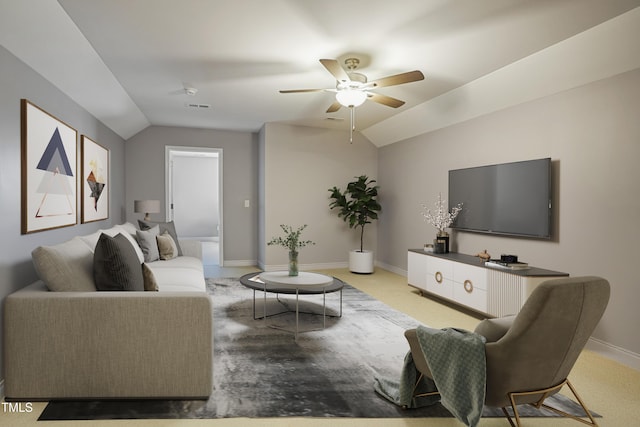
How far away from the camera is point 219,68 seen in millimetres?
3947

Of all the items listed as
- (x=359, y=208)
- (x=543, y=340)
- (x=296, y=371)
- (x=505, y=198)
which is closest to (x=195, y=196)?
(x=359, y=208)

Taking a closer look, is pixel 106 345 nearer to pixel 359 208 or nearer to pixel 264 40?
pixel 264 40

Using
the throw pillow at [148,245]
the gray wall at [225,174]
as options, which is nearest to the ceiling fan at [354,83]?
the throw pillow at [148,245]

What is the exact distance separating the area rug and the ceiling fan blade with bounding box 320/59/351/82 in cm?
220

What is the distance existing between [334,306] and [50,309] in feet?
9.36

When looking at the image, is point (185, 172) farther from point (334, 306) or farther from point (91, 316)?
point (91, 316)

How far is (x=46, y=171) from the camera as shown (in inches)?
122

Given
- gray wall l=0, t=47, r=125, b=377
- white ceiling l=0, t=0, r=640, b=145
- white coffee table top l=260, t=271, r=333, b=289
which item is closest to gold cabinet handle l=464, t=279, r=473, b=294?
white coffee table top l=260, t=271, r=333, b=289

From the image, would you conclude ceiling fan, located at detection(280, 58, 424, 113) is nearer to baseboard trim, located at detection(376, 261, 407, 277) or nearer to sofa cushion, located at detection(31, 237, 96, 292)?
sofa cushion, located at detection(31, 237, 96, 292)

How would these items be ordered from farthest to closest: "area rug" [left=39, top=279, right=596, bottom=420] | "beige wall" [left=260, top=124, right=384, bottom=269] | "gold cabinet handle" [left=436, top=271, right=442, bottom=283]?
"beige wall" [left=260, top=124, right=384, bottom=269] < "gold cabinet handle" [left=436, top=271, right=442, bottom=283] < "area rug" [left=39, top=279, right=596, bottom=420]

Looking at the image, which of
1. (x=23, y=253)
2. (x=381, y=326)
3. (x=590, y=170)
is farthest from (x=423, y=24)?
(x=23, y=253)

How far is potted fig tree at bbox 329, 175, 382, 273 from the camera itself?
21.5ft

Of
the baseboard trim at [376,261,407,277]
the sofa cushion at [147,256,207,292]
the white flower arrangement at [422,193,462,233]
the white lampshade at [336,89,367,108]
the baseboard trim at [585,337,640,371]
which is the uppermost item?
the white lampshade at [336,89,367,108]

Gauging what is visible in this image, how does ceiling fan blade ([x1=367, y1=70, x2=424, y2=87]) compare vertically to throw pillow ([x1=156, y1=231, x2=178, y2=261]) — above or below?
above
